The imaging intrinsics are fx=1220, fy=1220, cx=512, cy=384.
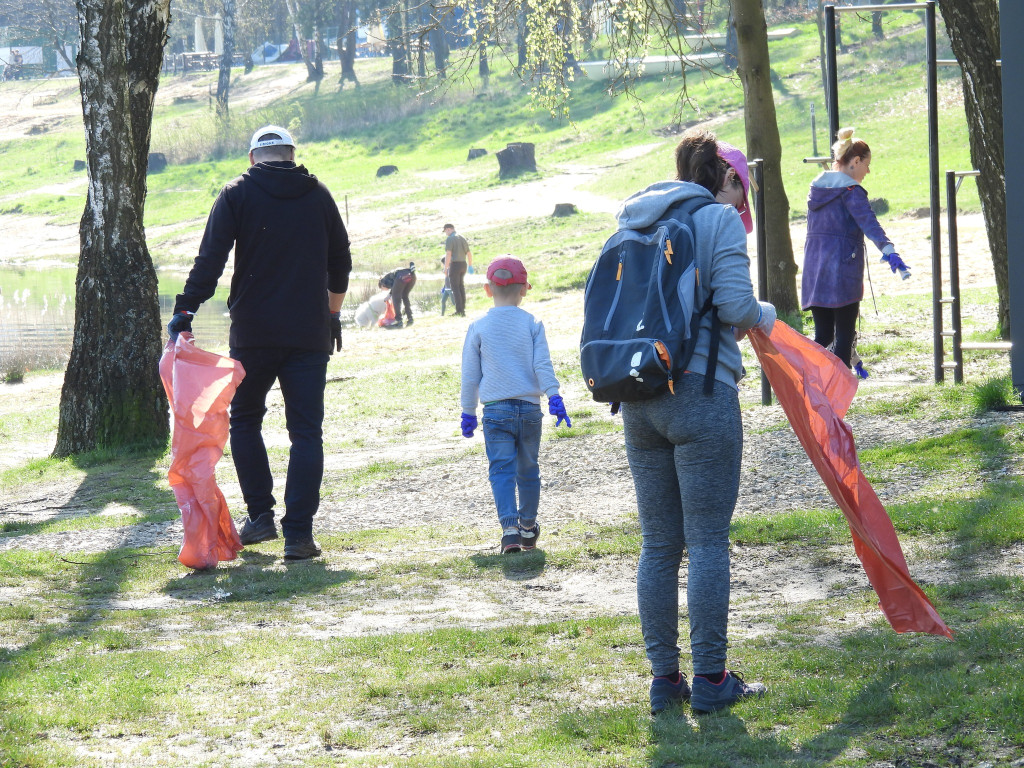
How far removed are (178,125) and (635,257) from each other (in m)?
60.7

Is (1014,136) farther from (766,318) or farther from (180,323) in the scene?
(180,323)

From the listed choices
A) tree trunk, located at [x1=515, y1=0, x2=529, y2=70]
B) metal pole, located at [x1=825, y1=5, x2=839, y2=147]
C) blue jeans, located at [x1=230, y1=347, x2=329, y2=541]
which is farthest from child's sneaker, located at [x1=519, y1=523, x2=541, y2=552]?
tree trunk, located at [x1=515, y1=0, x2=529, y2=70]

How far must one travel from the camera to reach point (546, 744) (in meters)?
3.45

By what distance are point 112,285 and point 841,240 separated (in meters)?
5.71

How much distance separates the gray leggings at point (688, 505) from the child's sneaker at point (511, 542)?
236 centimetres

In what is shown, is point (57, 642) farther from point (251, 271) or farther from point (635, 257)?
point (635, 257)

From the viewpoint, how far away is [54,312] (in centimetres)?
2469

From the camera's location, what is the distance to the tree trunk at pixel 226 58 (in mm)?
63650

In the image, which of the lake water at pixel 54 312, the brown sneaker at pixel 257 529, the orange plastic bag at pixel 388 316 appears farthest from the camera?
the orange plastic bag at pixel 388 316

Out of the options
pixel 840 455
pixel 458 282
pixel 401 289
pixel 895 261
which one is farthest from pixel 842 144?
pixel 458 282

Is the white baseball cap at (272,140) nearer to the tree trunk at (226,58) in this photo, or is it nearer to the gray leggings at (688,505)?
the gray leggings at (688,505)

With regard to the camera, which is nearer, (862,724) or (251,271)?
(862,724)

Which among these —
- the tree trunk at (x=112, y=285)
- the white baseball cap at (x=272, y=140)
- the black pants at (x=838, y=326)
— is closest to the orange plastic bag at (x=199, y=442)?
the white baseball cap at (x=272, y=140)

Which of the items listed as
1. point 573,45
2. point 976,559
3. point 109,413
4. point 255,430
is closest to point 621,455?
point 255,430
